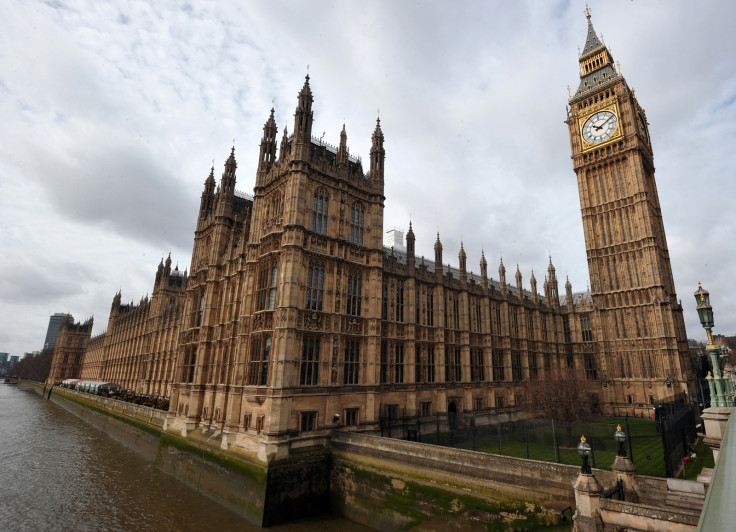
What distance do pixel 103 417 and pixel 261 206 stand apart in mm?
51752

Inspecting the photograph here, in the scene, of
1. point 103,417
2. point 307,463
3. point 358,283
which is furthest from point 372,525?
point 103,417

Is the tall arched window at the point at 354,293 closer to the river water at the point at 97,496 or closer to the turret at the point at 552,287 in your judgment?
the river water at the point at 97,496

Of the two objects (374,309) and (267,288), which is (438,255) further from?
(267,288)

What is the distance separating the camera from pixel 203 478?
2928 cm

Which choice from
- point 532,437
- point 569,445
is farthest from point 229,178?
point 569,445

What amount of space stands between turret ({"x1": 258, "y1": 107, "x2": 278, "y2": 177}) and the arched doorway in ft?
91.2

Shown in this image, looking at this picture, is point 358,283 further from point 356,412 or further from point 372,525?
point 372,525

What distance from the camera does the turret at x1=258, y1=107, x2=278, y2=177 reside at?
116ft

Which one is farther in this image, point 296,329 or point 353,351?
point 353,351

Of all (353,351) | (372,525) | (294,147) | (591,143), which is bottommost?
(372,525)

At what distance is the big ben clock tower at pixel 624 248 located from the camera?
172 ft

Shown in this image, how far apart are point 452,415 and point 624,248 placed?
40.5 metres

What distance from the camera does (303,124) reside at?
3117 centimetres

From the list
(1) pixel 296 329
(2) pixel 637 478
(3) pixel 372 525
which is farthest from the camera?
(1) pixel 296 329
